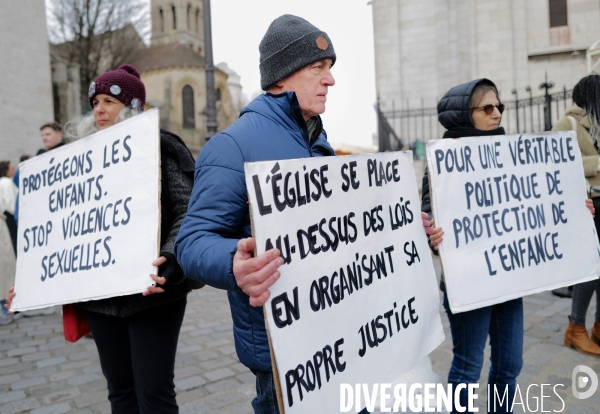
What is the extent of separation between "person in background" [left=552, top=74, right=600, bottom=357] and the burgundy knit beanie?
3155 millimetres

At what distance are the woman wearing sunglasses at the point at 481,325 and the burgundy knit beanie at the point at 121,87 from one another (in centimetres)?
161

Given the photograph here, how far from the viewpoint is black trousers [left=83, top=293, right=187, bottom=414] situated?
7.10ft

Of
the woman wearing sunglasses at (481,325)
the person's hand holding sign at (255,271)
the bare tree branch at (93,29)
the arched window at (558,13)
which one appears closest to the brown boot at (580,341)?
the woman wearing sunglasses at (481,325)

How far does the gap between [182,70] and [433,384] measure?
166ft

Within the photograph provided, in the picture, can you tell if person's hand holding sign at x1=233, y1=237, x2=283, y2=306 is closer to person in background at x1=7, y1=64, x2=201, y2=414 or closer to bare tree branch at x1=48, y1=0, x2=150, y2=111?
person in background at x1=7, y1=64, x2=201, y2=414

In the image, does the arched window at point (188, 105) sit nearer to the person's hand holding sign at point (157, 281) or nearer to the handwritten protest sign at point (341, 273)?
the person's hand holding sign at point (157, 281)

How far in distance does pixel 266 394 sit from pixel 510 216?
65.2 inches

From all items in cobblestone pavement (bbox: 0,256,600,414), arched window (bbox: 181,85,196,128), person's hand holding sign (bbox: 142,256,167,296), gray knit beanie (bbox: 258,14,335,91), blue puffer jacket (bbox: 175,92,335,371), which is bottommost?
cobblestone pavement (bbox: 0,256,600,414)

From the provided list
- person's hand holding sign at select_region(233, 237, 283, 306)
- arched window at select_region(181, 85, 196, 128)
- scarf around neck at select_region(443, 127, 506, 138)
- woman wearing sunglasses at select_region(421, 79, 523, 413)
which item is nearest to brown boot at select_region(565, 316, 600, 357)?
woman wearing sunglasses at select_region(421, 79, 523, 413)

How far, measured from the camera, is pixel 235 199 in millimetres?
1604

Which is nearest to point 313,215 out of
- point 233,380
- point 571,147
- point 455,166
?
point 455,166

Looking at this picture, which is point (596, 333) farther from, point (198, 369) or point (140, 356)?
point (140, 356)

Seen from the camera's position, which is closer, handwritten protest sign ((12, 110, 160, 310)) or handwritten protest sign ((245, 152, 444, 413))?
handwritten protest sign ((245, 152, 444, 413))

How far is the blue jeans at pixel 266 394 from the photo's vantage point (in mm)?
1747
